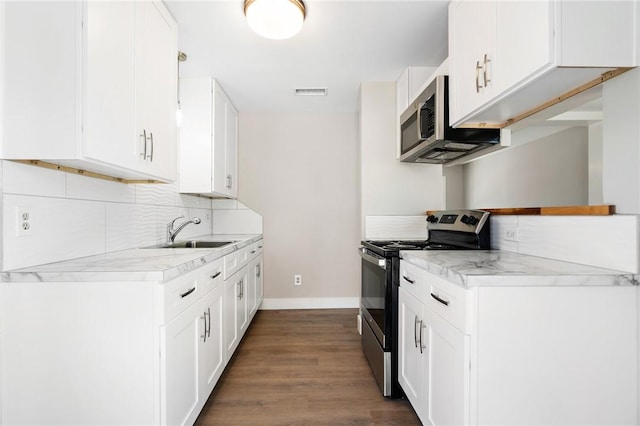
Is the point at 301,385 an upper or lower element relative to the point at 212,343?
lower

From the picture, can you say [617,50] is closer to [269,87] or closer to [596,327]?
[596,327]

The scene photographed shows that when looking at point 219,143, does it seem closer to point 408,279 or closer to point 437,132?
point 437,132

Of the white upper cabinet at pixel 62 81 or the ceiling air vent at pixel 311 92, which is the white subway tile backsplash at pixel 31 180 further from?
the ceiling air vent at pixel 311 92

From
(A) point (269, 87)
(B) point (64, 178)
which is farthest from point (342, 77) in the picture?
(B) point (64, 178)

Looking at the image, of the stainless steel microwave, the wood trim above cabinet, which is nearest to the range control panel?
the wood trim above cabinet

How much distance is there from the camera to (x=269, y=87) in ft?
9.86

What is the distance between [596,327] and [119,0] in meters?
2.22

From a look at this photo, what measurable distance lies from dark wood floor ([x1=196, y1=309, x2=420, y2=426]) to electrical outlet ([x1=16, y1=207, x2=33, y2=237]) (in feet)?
4.00

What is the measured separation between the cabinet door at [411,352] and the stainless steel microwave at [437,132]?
38.1 inches

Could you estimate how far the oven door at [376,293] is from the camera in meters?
1.86

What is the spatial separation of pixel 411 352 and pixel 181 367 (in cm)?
109

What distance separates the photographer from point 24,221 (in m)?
1.26

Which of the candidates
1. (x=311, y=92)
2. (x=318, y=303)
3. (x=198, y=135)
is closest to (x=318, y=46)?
(x=311, y=92)

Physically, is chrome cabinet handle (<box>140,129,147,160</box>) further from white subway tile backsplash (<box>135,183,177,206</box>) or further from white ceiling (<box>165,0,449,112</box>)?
white ceiling (<box>165,0,449,112</box>)
